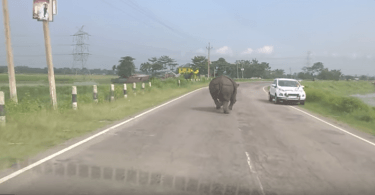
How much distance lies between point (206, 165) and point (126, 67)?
249 feet

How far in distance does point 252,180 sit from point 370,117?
11672 mm

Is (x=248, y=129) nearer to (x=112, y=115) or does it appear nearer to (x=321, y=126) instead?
(x=321, y=126)

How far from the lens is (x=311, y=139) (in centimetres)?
845

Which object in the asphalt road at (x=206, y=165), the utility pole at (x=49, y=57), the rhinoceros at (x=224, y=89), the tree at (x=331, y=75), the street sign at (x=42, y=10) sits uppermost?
the street sign at (x=42, y=10)

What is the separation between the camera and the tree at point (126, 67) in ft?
247

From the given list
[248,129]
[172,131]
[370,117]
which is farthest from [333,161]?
[370,117]

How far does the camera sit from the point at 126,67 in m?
79.3

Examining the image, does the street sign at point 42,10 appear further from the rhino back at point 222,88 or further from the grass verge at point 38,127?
the rhino back at point 222,88

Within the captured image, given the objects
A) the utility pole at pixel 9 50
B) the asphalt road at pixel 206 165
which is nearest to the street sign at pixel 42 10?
the utility pole at pixel 9 50

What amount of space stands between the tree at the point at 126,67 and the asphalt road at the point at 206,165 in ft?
223

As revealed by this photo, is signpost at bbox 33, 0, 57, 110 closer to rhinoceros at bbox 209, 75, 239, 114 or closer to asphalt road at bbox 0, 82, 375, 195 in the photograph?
asphalt road at bbox 0, 82, 375, 195

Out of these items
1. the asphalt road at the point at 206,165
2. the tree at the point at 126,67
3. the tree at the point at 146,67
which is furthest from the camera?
the tree at the point at 146,67

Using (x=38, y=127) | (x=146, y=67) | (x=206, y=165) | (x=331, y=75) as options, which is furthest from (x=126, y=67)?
(x=331, y=75)

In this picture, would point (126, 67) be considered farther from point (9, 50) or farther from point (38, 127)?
point (38, 127)
